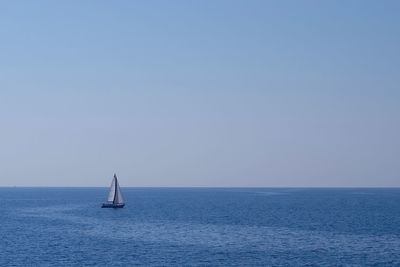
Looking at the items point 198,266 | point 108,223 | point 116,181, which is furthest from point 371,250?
point 116,181

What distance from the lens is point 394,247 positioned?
97625 millimetres

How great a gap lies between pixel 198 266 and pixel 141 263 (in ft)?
28.7

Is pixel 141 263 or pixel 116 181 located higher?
pixel 116 181

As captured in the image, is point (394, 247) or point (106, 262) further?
point (394, 247)

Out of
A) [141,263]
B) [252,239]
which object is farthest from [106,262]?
[252,239]

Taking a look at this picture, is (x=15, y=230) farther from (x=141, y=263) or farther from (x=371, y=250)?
(x=371, y=250)

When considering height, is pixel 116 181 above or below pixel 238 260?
above

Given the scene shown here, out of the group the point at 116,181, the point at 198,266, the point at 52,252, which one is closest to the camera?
the point at 198,266

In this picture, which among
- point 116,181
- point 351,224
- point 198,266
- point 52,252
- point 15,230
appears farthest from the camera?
point 116,181

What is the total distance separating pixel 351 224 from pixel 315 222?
9.59 metres

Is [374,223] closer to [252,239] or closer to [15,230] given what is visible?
[252,239]

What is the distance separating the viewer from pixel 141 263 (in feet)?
272

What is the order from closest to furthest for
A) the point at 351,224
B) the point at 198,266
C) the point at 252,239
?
the point at 198,266
the point at 252,239
the point at 351,224

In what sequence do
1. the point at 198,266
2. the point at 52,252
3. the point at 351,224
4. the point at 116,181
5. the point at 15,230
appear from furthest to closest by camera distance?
the point at 116,181 → the point at 351,224 → the point at 15,230 → the point at 52,252 → the point at 198,266
